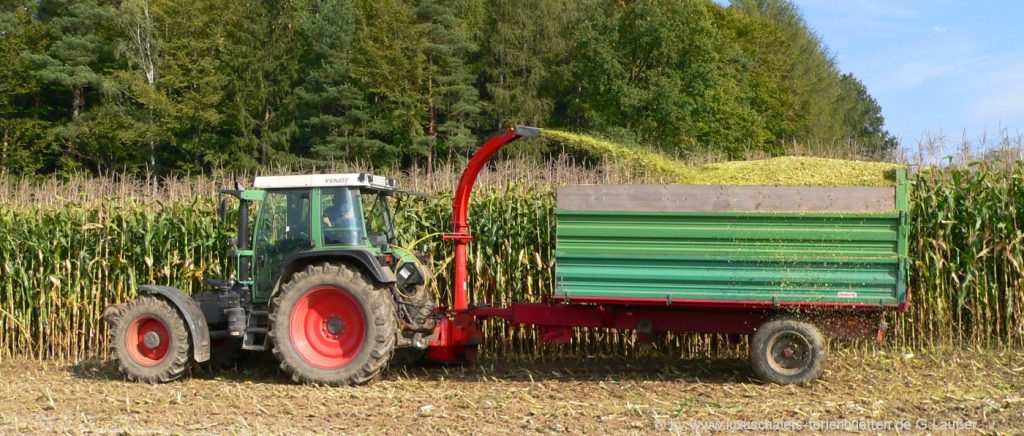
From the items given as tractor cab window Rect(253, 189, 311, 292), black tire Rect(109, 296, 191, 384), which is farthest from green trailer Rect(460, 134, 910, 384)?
black tire Rect(109, 296, 191, 384)

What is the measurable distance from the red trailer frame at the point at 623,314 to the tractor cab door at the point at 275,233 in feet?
5.00

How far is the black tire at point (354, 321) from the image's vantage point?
8578 mm

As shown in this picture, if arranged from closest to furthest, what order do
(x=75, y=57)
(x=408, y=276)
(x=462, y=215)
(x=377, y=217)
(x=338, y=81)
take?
(x=408, y=276), (x=462, y=215), (x=377, y=217), (x=75, y=57), (x=338, y=81)

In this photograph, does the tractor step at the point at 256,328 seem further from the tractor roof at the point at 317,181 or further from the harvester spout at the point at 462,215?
the harvester spout at the point at 462,215

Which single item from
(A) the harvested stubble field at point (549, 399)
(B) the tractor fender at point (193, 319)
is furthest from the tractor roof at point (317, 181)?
(A) the harvested stubble field at point (549, 399)

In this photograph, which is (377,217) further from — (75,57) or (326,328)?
(75,57)

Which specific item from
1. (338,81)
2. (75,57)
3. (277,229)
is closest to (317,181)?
(277,229)

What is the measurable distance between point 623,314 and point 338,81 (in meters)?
32.1

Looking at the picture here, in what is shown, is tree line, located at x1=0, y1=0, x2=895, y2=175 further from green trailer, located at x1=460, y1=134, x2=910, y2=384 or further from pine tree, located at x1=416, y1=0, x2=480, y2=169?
green trailer, located at x1=460, y1=134, x2=910, y2=384

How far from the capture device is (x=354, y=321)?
887cm

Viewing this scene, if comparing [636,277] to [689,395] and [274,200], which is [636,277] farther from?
[274,200]

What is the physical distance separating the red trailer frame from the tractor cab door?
5.00ft

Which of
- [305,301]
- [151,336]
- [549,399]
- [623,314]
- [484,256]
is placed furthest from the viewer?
[484,256]

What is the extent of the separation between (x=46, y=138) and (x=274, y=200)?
32615mm
